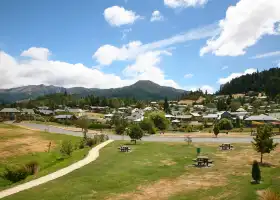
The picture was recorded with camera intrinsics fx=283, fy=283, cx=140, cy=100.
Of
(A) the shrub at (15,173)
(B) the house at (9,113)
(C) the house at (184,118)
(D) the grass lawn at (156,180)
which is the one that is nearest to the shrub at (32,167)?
(A) the shrub at (15,173)

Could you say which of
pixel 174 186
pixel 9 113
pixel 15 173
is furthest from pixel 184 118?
pixel 174 186

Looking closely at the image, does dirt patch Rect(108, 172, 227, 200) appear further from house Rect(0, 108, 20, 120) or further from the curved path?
house Rect(0, 108, 20, 120)

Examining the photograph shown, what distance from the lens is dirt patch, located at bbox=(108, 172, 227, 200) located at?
62.0 ft

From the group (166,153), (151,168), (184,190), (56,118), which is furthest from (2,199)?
(56,118)

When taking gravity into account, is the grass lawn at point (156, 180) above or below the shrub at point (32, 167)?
above

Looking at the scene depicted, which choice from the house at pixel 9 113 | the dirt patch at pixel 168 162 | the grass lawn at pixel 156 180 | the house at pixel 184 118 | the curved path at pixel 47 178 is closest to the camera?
the grass lawn at pixel 156 180

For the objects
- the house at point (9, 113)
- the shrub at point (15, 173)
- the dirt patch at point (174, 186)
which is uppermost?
the house at point (9, 113)

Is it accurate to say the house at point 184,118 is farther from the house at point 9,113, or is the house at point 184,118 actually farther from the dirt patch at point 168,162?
the dirt patch at point 168,162

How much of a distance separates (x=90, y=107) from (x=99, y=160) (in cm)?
16112

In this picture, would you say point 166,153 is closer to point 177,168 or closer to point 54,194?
point 177,168

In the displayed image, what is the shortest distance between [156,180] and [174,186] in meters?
2.17

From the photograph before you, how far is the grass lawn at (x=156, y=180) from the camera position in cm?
1862

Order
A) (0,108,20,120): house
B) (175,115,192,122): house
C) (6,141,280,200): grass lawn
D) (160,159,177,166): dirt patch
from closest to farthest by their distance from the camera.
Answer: (6,141,280,200): grass lawn → (160,159,177,166): dirt patch → (175,115,192,122): house → (0,108,20,120): house

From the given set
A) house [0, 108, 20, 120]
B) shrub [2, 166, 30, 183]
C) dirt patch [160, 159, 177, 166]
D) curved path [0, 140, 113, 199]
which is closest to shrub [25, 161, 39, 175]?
shrub [2, 166, 30, 183]
